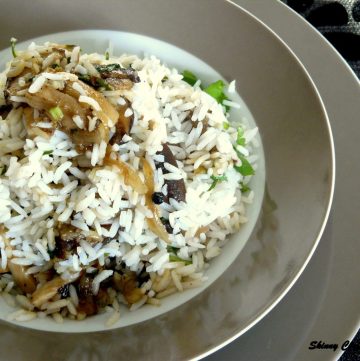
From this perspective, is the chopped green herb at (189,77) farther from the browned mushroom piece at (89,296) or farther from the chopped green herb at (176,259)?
the browned mushroom piece at (89,296)

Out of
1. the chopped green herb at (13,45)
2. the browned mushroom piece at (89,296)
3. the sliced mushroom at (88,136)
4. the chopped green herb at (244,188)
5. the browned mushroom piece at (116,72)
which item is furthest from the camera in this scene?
the chopped green herb at (13,45)

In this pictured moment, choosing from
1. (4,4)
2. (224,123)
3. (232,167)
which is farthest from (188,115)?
(4,4)

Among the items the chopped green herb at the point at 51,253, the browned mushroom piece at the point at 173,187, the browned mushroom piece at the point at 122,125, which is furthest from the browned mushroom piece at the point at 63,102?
the chopped green herb at the point at 51,253

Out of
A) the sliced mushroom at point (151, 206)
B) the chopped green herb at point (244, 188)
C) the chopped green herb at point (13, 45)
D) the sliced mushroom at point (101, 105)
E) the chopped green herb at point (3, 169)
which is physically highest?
the sliced mushroom at point (101, 105)

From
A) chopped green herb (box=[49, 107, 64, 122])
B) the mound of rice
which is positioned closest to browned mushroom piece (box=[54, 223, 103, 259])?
the mound of rice

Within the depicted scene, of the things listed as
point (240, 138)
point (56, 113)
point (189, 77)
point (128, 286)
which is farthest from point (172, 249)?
point (189, 77)

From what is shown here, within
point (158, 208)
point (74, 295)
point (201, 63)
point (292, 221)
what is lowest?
point (74, 295)

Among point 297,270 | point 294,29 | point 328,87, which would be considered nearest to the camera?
point 297,270

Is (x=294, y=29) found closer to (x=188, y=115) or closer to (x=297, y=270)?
(x=188, y=115)
